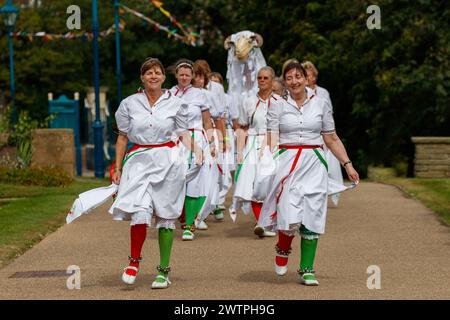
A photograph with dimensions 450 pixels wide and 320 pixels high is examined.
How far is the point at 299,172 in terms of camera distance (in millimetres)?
9938

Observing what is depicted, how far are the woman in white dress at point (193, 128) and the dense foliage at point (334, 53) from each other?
41.9 ft

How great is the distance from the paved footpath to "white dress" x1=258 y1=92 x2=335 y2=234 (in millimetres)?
518

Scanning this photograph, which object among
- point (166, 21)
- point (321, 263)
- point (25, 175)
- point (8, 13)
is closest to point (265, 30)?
point (8, 13)

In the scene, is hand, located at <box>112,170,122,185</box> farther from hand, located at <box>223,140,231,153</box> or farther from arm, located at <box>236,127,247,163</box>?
hand, located at <box>223,140,231,153</box>

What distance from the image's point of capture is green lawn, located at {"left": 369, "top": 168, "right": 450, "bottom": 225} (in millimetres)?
15852

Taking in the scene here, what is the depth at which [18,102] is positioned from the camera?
49.8 meters

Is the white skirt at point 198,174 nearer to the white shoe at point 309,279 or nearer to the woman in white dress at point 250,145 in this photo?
the woman in white dress at point 250,145

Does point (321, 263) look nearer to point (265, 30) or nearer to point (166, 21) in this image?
point (265, 30)

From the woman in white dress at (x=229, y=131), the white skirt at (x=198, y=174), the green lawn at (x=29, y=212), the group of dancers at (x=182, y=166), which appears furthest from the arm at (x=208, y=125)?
the group of dancers at (x=182, y=166)

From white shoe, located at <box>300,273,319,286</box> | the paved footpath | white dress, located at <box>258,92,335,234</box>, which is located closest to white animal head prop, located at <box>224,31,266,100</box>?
the paved footpath

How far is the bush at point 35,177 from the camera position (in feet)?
68.3

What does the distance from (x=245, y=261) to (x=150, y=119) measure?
2.13 m

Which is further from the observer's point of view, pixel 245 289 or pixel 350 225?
pixel 350 225

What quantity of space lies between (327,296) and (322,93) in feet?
20.7
